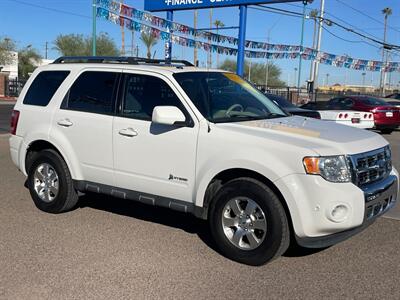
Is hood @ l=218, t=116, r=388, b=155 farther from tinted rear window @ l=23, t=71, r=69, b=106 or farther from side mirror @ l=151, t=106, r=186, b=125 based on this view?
tinted rear window @ l=23, t=71, r=69, b=106

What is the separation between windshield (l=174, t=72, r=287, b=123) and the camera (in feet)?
17.2

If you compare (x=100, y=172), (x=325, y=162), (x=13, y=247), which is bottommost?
(x=13, y=247)

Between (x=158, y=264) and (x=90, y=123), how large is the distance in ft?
6.52

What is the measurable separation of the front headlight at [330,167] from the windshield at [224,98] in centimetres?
116

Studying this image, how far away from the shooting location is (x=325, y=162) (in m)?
4.31

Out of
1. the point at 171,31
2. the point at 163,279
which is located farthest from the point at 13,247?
the point at 171,31

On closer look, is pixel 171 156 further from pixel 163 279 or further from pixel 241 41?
pixel 241 41

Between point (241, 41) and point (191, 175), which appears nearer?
point (191, 175)

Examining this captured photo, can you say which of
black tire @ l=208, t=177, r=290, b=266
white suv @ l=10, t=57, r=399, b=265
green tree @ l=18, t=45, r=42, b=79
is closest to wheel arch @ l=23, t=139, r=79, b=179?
white suv @ l=10, t=57, r=399, b=265

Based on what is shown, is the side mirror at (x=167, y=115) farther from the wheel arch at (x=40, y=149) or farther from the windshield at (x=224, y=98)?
the wheel arch at (x=40, y=149)

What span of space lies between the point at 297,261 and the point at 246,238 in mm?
545

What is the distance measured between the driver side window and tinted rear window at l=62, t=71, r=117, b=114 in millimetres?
207

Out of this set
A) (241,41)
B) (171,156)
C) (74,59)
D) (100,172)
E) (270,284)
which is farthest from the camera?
(241,41)

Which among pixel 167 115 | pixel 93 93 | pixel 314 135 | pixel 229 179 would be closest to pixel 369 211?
pixel 314 135
